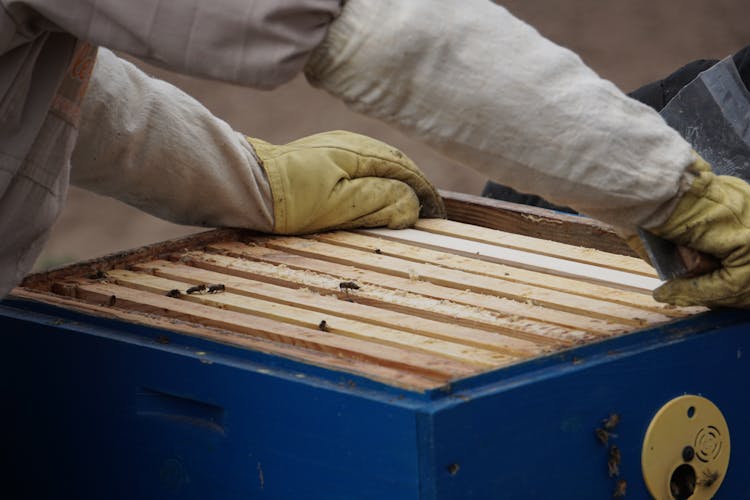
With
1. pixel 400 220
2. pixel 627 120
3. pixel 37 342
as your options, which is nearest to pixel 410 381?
pixel 627 120

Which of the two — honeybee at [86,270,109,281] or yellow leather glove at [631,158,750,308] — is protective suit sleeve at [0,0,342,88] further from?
honeybee at [86,270,109,281]

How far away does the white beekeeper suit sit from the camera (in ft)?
4.40

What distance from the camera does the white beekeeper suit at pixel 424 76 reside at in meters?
1.34

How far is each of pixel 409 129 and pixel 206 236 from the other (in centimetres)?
79

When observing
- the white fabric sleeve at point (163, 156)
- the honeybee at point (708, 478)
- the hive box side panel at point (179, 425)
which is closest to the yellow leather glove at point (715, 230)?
the honeybee at point (708, 478)

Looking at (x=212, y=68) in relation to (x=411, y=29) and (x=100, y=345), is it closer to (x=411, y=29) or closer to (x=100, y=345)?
(x=411, y=29)

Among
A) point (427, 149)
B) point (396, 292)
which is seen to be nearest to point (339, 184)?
point (396, 292)

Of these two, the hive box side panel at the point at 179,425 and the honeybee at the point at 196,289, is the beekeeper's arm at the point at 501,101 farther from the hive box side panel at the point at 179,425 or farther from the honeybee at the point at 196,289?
the honeybee at the point at 196,289

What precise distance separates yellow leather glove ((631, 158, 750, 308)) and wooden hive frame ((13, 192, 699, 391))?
0.08 m

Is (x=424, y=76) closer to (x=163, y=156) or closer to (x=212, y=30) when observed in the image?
(x=212, y=30)

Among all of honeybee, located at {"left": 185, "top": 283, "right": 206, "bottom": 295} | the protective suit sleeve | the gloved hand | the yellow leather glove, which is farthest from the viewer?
the gloved hand

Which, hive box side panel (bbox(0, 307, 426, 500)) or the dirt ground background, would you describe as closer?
hive box side panel (bbox(0, 307, 426, 500))

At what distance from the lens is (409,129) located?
1.42m

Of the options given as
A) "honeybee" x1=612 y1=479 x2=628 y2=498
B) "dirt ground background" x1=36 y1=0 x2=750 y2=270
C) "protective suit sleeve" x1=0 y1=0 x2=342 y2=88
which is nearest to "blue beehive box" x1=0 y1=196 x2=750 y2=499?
"honeybee" x1=612 y1=479 x2=628 y2=498
